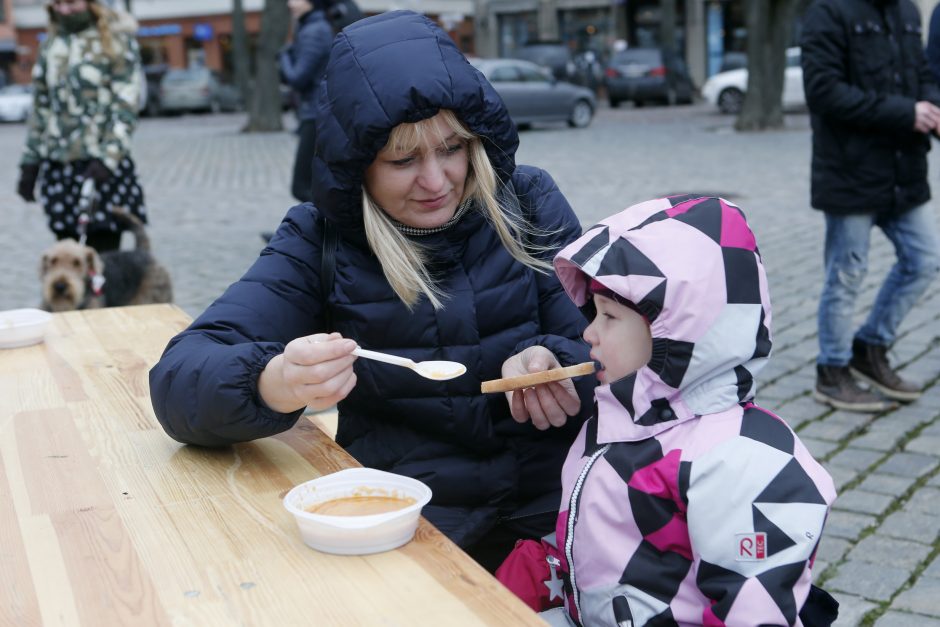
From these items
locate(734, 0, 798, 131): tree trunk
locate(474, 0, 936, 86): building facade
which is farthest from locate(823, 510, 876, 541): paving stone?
locate(474, 0, 936, 86): building facade

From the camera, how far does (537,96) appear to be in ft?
71.6

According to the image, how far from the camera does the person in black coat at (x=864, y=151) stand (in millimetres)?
4395

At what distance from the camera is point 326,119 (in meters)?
2.05

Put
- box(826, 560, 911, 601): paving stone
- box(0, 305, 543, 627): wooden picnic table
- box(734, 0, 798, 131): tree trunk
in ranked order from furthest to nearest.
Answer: box(734, 0, 798, 131): tree trunk, box(826, 560, 911, 601): paving stone, box(0, 305, 543, 627): wooden picnic table

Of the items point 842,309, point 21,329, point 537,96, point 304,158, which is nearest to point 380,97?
point 21,329

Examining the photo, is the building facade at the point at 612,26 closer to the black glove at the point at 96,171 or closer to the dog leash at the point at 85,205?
the dog leash at the point at 85,205

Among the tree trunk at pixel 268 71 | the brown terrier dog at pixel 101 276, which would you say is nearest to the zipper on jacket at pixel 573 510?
the brown terrier dog at pixel 101 276

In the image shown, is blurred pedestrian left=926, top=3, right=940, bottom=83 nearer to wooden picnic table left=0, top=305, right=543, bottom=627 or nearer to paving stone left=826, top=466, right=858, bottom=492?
paving stone left=826, top=466, right=858, bottom=492

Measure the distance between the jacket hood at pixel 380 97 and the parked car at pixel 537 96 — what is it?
19.6 meters

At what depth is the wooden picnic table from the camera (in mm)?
1379

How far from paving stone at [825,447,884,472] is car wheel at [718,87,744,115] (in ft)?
71.0

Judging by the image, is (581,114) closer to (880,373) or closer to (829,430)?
(880,373)

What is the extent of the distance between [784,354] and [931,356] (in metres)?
0.71

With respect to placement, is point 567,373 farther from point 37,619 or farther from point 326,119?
point 37,619
